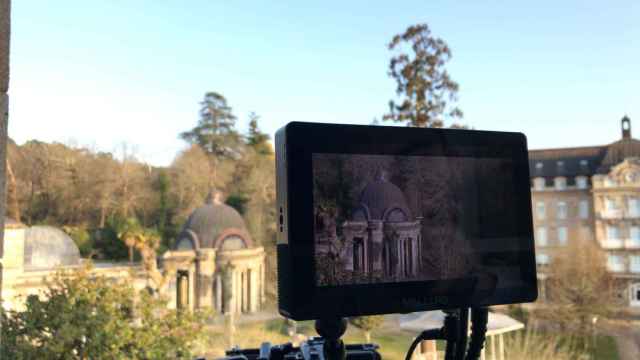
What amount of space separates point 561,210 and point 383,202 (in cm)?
1677

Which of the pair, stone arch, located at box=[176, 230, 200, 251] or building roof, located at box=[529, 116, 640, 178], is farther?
building roof, located at box=[529, 116, 640, 178]

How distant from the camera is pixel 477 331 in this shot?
708 millimetres

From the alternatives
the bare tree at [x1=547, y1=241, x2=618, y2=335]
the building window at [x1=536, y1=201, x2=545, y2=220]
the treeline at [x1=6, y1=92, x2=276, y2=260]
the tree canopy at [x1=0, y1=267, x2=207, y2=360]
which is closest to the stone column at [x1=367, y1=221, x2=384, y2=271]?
the tree canopy at [x1=0, y1=267, x2=207, y2=360]

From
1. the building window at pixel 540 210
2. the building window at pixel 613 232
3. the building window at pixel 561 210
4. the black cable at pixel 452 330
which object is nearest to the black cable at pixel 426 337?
the black cable at pixel 452 330

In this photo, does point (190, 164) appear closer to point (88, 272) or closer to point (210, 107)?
point (210, 107)

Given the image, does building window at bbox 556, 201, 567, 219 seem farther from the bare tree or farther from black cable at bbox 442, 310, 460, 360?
black cable at bbox 442, 310, 460, 360

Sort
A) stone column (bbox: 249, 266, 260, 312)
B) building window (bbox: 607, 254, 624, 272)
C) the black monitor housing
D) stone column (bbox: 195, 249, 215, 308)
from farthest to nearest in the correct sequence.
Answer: building window (bbox: 607, 254, 624, 272) → stone column (bbox: 249, 266, 260, 312) → stone column (bbox: 195, 249, 215, 308) → the black monitor housing

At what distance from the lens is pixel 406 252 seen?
0.61 metres

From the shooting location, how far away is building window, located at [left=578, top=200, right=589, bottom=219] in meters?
15.1

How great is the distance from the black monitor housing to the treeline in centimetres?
1182

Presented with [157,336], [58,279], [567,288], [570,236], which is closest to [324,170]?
[157,336]

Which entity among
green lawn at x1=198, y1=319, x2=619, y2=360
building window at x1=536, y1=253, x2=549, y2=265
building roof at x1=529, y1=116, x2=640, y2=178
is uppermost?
building roof at x1=529, y1=116, x2=640, y2=178

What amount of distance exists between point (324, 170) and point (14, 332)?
11.8ft

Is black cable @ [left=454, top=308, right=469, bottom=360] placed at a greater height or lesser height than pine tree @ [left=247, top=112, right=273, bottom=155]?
lesser
